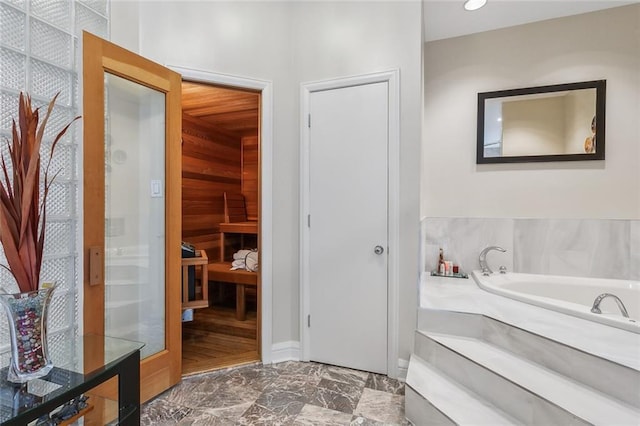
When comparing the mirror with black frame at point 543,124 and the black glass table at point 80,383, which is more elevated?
the mirror with black frame at point 543,124

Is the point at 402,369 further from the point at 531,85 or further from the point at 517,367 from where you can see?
the point at 531,85

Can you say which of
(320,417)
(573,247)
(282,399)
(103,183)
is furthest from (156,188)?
(573,247)

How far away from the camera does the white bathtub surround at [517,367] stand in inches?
56.3

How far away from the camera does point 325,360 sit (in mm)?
2477

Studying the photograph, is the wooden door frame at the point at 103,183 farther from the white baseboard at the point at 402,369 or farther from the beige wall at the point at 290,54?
the white baseboard at the point at 402,369

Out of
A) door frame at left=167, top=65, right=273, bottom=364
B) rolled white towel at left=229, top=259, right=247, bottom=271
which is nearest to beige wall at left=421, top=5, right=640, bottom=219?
door frame at left=167, top=65, right=273, bottom=364

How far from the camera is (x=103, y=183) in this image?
1739 millimetres

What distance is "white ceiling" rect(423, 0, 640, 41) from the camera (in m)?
2.56

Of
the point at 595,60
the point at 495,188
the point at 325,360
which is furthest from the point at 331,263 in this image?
the point at 595,60

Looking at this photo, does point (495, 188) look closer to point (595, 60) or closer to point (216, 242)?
point (595, 60)

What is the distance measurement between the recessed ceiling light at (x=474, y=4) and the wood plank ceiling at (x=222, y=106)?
6.11 ft

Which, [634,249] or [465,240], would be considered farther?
[465,240]

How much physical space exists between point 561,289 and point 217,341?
2982mm

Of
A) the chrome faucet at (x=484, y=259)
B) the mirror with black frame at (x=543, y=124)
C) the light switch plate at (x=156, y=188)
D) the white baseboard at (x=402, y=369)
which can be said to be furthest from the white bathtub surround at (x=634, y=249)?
the light switch plate at (x=156, y=188)
